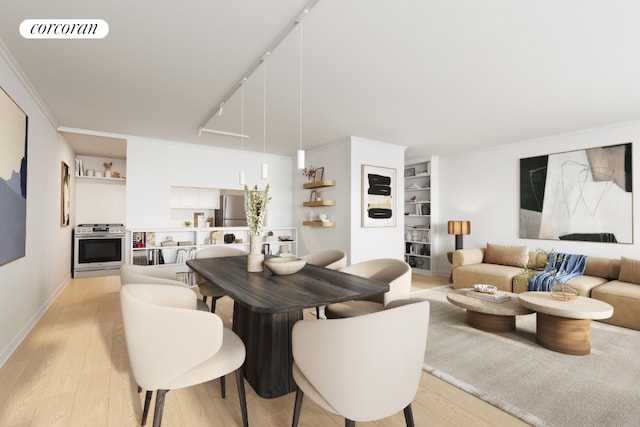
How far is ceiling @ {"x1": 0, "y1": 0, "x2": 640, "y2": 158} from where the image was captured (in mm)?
2025

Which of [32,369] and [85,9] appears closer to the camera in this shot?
[85,9]

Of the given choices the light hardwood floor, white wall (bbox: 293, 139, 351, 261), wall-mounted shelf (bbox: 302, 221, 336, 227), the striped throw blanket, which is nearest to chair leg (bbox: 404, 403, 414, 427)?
the light hardwood floor

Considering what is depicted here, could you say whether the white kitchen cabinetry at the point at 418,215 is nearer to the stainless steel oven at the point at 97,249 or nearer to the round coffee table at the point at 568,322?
the round coffee table at the point at 568,322

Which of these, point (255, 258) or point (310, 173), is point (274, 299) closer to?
point (255, 258)

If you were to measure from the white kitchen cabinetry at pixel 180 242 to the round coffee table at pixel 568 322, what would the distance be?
125 inches

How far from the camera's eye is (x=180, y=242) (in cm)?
554

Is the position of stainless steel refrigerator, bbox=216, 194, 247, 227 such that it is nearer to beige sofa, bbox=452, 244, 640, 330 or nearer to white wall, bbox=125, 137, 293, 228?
white wall, bbox=125, 137, 293, 228

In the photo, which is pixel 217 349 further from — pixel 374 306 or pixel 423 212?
pixel 423 212

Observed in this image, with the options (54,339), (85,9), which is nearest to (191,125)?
(85,9)

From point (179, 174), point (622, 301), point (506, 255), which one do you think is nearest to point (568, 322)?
point (622, 301)

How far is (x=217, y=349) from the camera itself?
5.09 feet

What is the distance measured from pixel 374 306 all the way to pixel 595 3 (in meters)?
2.49

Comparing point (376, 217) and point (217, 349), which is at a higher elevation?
point (376, 217)

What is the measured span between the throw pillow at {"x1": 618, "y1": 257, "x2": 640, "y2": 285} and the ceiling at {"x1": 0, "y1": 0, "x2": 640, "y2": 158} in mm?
1858
